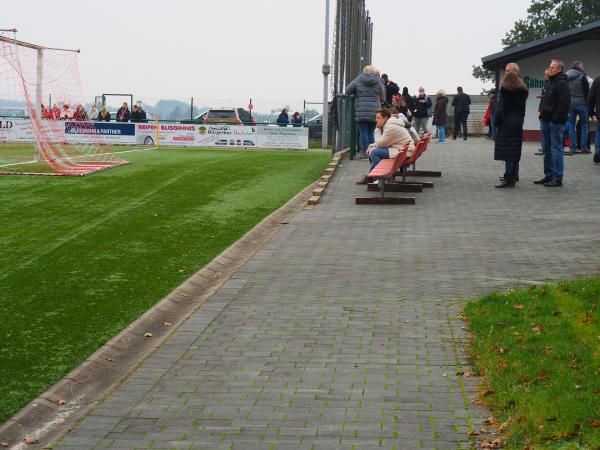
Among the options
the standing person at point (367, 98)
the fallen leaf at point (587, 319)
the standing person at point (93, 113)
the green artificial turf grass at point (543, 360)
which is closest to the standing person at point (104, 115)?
the standing person at point (93, 113)

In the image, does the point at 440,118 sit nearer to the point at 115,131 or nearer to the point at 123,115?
the point at 115,131

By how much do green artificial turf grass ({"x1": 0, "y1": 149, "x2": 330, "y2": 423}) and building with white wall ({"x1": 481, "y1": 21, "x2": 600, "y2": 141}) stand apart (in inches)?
443

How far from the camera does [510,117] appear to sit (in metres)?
16.3

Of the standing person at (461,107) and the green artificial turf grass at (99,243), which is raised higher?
the standing person at (461,107)

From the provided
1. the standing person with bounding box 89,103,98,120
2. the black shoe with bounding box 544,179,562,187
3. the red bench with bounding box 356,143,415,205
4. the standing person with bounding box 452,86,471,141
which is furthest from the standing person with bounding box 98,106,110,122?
the red bench with bounding box 356,143,415,205

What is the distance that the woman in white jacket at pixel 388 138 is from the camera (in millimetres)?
16125

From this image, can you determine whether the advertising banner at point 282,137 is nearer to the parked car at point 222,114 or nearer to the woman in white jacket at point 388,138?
the parked car at point 222,114

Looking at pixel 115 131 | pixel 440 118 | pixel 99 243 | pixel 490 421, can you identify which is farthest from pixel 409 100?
pixel 490 421

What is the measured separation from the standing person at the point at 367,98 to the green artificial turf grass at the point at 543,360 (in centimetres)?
Answer: 1199

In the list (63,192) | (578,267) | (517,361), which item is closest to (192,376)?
(517,361)

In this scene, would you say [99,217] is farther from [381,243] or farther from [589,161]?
[589,161]

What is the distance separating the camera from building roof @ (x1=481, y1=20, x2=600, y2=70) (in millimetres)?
29742

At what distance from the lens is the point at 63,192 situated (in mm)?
17266

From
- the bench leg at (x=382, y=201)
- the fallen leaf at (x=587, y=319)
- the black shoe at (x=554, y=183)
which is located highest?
the black shoe at (x=554, y=183)
